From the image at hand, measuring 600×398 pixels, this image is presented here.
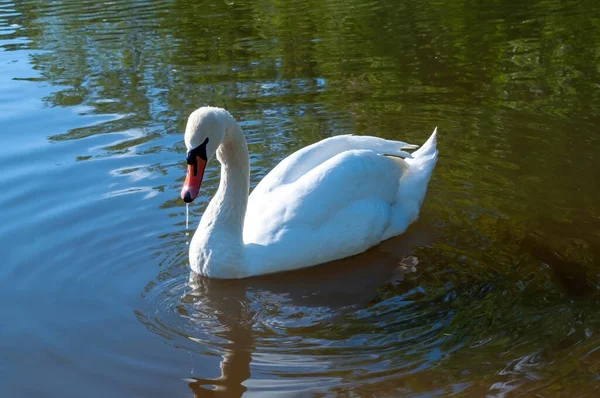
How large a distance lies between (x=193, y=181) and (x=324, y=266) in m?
1.40

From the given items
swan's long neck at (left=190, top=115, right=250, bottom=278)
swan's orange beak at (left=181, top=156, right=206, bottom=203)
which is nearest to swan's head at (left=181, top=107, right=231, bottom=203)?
swan's orange beak at (left=181, top=156, right=206, bottom=203)

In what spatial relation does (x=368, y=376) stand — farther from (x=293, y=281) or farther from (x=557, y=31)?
(x=557, y=31)

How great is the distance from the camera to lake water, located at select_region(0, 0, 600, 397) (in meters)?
5.34

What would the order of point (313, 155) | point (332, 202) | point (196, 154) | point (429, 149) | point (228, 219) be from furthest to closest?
point (429, 149)
point (313, 155)
point (332, 202)
point (228, 219)
point (196, 154)

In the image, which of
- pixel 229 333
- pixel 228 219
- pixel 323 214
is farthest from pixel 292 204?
pixel 229 333

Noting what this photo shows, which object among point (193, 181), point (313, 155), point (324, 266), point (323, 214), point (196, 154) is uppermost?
point (196, 154)

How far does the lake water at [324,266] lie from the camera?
534 centimetres

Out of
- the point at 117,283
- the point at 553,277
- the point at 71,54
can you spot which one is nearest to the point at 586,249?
the point at 553,277

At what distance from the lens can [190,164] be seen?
20.5 ft

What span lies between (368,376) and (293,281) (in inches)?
66.9

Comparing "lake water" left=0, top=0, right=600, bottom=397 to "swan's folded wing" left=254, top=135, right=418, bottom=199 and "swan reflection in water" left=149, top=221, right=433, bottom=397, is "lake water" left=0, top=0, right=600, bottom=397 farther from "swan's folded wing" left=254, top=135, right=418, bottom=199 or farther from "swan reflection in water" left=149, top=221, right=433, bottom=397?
"swan's folded wing" left=254, top=135, right=418, bottom=199

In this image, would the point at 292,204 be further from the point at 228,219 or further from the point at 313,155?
the point at 313,155

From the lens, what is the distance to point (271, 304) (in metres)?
6.35

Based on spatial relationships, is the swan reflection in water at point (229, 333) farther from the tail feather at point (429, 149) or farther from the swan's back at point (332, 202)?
the tail feather at point (429, 149)
